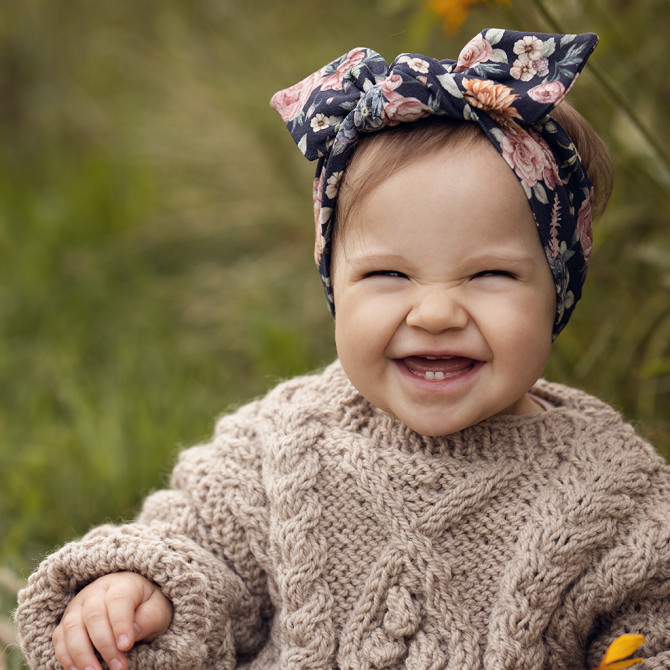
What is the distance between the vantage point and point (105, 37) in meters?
5.92

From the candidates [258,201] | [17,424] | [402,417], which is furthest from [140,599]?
[258,201]

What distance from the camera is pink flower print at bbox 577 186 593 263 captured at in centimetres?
150

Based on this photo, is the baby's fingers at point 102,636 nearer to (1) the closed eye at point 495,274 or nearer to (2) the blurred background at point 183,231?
(2) the blurred background at point 183,231

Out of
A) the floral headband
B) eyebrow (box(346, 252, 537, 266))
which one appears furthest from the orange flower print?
eyebrow (box(346, 252, 537, 266))

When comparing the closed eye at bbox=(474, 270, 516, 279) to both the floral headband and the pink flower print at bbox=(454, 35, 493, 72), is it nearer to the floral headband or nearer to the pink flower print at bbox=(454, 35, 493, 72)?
the floral headband

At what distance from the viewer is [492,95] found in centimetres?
135

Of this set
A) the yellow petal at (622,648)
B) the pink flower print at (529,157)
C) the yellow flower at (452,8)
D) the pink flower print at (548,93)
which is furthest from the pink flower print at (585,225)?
the yellow flower at (452,8)

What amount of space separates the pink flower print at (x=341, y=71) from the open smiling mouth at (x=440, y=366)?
0.46m

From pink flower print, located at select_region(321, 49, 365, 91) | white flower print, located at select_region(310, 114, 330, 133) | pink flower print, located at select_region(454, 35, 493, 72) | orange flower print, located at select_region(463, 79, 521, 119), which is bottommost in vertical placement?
orange flower print, located at select_region(463, 79, 521, 119)

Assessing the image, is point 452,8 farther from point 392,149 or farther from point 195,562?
point 195,562

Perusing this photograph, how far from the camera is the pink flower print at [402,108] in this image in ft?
4.44

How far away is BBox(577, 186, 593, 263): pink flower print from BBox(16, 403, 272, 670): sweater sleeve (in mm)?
660

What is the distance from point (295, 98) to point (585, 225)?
532mm

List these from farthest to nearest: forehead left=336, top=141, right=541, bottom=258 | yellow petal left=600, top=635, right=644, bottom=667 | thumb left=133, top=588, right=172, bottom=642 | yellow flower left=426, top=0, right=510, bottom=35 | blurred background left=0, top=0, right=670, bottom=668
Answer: blurred background left=0, top=0, right=670, bottom=668 < yellow flower left=426, top=0, right=510, bottom=35 < thumb left=133, top=588, right=172, bottom=642 < forehead left=336, top=141, right=541, bottom=258 < yellow petal left=600, top=635, right=644, bottom=667
